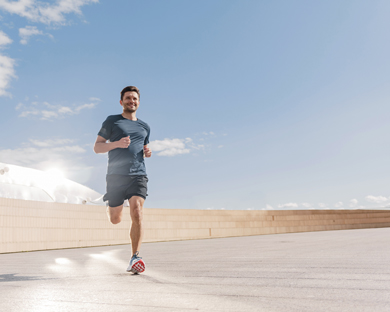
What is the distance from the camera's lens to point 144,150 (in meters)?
4.58

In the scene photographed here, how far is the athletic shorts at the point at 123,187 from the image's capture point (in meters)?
4.23

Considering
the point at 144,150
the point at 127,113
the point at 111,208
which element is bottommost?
the point at 111,208

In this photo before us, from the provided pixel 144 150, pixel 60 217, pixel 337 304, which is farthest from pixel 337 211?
pixel 337 304

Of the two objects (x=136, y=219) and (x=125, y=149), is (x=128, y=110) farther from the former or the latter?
(x=136, y=219)

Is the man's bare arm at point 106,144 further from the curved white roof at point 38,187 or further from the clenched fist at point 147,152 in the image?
the curved white roof at point 38,187

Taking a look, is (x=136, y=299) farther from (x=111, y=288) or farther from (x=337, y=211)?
(x=337, y=211)

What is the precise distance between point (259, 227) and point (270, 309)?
20582 mm

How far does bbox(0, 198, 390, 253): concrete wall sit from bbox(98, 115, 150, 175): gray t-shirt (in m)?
7.16

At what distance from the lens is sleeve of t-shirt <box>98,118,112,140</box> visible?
441 centimetres

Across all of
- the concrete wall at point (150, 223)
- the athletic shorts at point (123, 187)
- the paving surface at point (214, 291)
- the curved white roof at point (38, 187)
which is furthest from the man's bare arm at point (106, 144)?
the curved white roof at point (38, 187)

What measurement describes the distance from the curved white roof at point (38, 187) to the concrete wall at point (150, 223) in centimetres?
127

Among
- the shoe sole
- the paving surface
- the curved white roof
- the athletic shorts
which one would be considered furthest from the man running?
the curved white roof

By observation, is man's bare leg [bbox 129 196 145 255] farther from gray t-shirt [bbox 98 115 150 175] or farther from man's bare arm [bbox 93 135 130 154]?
man's bare arm [bbox 93 135 130 154]

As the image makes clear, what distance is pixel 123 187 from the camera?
14.0 ft
